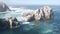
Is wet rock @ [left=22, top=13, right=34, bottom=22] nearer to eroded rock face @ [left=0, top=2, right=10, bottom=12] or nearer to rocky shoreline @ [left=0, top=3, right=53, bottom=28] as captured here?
rocky shoreline @ [left=0, top=3, right=53, bottom=28]

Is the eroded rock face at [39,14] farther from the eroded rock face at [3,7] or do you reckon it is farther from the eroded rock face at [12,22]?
the eroded rock face at [3,7]

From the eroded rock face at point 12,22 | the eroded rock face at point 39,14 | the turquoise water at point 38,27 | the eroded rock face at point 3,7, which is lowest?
the turquoise water at point 38,27

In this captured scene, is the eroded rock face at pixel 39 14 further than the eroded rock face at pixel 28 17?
Yes

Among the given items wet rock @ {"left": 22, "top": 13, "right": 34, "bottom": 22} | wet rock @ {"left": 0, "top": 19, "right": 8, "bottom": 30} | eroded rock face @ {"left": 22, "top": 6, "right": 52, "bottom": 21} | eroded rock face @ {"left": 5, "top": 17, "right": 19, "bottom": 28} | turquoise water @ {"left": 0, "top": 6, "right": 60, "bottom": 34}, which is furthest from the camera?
eroded rock face @ {"left": 22, "top": 6, "right": 52, "bottom": 21}

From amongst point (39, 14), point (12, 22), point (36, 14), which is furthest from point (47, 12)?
point (12, 22)

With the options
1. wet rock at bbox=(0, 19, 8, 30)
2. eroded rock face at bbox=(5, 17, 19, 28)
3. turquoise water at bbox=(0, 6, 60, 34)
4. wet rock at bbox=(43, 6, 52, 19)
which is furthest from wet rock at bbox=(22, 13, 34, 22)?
wet rock at bbox=(0, 19, 8, 30)

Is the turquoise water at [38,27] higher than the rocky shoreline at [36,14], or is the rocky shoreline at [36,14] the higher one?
the rocky shoreline at [36,14]

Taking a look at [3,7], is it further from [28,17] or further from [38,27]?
[38,27]

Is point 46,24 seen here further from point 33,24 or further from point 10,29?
point 10,29

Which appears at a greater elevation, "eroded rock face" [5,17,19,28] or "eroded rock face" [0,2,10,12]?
"eroded rock face" [0,2,10,12]

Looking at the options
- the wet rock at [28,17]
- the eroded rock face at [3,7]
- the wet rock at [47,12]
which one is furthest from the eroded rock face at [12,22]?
the wet rock at [47,12]

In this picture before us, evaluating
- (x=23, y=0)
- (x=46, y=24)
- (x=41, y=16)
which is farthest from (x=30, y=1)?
(x=46, y=24)

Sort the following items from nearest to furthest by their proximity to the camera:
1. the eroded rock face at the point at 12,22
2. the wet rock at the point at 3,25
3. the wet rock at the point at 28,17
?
the wet rock at the point at 3,25 < the eroded rock face at the point at 12,22 < the wet rock at the point at 28,17
